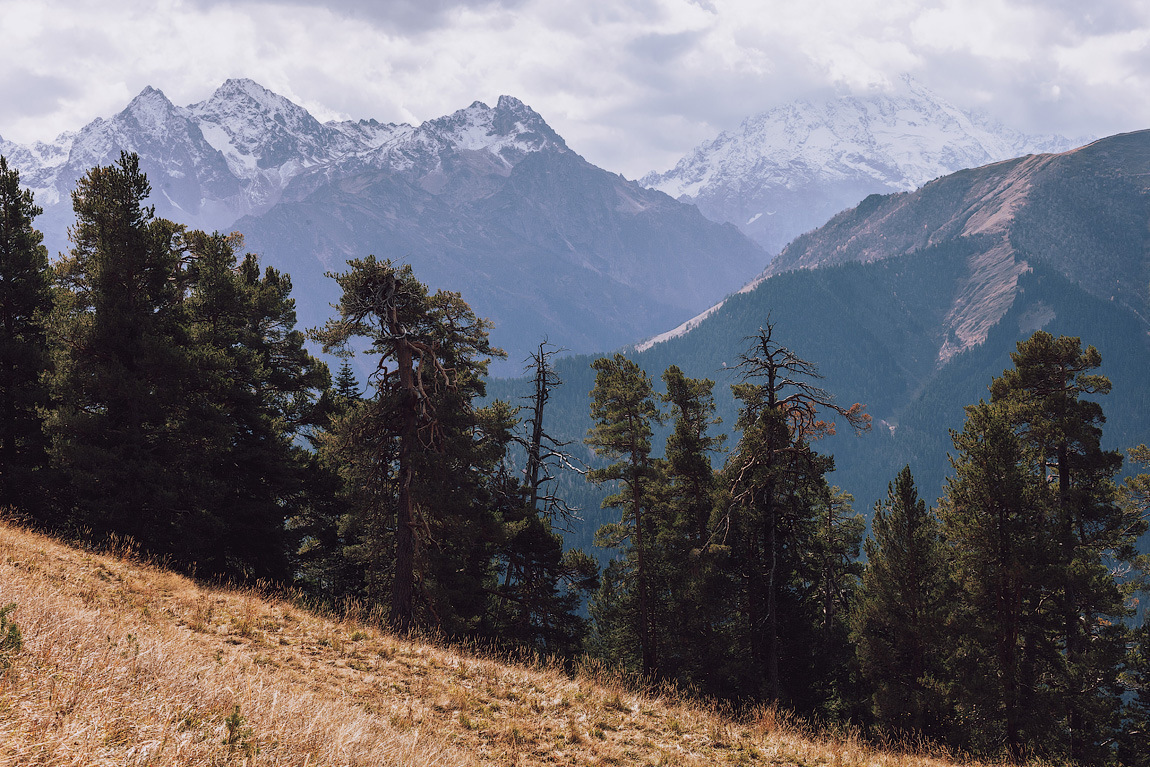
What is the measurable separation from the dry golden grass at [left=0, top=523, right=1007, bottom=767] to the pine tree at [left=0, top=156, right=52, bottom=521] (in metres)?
6.25

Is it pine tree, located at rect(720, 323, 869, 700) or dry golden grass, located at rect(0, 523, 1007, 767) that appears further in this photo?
pine tree, located at rect(720, 323, 869, 700)

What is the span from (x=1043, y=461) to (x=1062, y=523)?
2.38 metres

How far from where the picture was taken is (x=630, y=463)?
79.9ft

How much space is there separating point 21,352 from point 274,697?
64.3 feet

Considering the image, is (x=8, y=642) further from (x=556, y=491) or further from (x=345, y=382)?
(x=345, y=382)

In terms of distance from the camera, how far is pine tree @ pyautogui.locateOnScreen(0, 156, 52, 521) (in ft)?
62.8

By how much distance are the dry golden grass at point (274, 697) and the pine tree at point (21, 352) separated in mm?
6250

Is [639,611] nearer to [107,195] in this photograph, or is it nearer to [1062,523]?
[1062,523]

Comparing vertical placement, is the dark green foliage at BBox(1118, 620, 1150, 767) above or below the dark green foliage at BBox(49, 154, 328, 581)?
below

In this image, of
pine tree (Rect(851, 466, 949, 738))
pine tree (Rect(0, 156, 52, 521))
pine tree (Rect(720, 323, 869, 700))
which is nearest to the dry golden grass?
pine tree (Rect(720, 323, 869, 700))

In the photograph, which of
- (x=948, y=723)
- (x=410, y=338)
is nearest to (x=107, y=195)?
(x=410, y=338)

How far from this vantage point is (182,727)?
5.77m

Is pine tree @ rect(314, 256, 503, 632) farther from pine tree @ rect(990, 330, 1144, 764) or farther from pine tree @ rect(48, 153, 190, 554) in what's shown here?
pine tree @ rect(990, 330, 1144, 764)

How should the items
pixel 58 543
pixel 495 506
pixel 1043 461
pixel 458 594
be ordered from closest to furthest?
pixel 58 543 < pixel 1043 461 < pixel 458 594 < pixel 495 506
